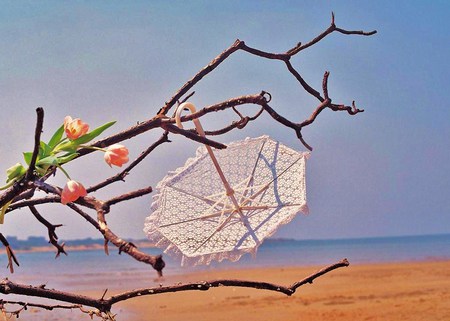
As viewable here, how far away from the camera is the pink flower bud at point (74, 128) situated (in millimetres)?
815

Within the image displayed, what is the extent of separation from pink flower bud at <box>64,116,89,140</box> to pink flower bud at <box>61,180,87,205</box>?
112 millimetres

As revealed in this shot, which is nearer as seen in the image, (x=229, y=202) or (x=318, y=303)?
(x=229, y=202)

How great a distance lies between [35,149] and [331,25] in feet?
2.49

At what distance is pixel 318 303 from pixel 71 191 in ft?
18.2

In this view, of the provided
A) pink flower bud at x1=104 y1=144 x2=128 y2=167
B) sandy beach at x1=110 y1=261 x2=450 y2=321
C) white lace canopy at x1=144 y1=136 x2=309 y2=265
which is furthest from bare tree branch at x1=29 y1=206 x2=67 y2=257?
sandy beach at x1=110 y1=261 x2=450 y2=321

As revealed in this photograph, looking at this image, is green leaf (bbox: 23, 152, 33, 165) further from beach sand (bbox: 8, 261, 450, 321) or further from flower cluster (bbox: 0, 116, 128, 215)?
beach sand (bbox: 8, 261, 450, 321)

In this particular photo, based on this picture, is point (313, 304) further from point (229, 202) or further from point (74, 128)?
point (74, 128)

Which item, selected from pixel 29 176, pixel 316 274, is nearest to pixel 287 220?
pixel 316 274

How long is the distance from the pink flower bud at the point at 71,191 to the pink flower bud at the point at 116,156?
53 mm

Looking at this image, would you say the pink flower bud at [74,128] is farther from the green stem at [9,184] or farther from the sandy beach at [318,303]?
the sandy beach at [318,303]

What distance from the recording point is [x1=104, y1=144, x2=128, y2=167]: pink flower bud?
2.49ft

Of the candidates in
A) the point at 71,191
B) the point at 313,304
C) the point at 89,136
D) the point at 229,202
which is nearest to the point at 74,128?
the point at 89,136

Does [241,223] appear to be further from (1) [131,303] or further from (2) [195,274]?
(2) [195,274]

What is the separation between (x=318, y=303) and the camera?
19.9ft
